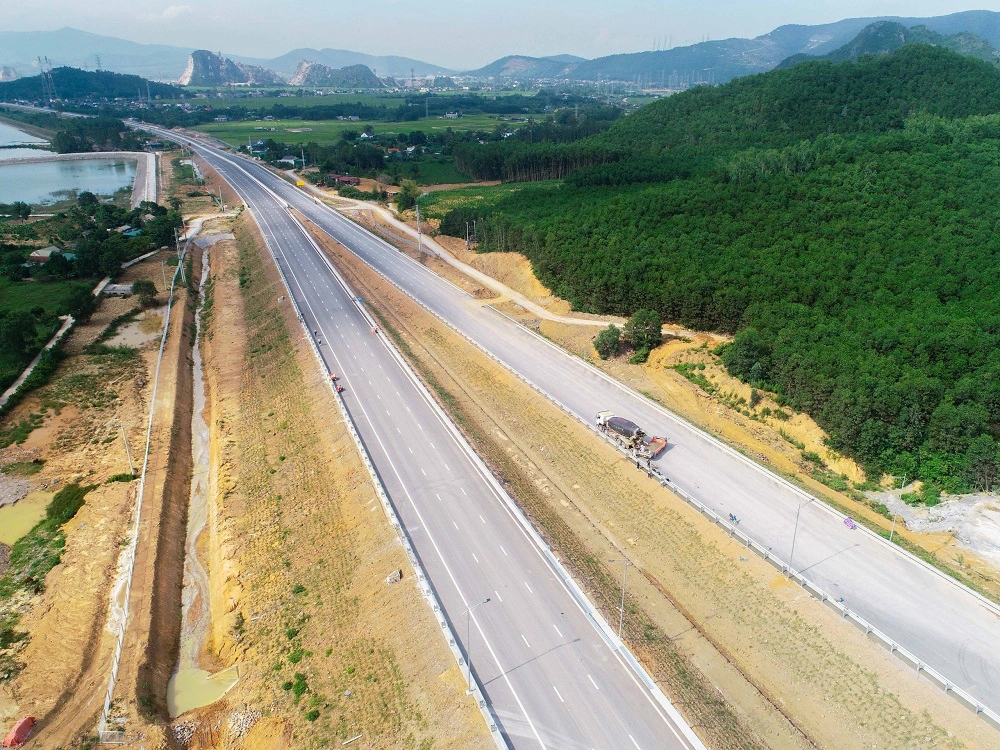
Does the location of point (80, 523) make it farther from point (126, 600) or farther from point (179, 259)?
point (179, 259)

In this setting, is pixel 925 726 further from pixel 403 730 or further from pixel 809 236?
pixel 809 236

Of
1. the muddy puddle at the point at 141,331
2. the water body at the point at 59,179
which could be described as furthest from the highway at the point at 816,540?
the water body at the point at 59,179

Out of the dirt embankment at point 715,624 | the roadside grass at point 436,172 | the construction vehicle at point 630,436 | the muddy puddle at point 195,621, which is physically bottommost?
the muddy puddle at point 195,621

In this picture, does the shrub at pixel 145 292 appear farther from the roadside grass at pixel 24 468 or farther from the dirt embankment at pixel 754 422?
the dirt embankment at pixel 754 422

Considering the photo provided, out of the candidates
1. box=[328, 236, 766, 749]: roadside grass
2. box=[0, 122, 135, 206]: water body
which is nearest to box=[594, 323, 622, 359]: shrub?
box=[328, 236, 766, 749]: roadside grass

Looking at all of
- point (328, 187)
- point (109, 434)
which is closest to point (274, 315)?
point (109, 434)

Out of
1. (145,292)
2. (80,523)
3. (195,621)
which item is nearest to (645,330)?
(195,621)
